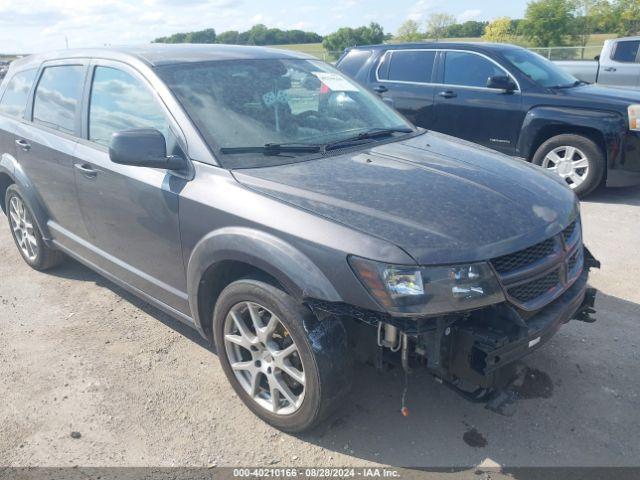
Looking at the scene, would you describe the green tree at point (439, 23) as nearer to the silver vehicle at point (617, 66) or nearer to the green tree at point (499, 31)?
the green tree at point (499, 31)

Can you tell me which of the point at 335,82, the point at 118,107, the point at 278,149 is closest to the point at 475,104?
the point at 335,82

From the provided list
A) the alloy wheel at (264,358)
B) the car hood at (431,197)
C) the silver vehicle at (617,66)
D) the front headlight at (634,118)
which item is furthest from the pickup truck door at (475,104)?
the silver vehicle at (617,66)

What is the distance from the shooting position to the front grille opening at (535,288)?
253cm

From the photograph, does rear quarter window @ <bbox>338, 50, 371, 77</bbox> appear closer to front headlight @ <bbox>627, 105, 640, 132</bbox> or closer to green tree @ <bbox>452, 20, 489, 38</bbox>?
front headlight @ <bbox>627, 105, 640, 132</bbox>

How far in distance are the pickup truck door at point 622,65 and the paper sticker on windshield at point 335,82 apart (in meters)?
9.64

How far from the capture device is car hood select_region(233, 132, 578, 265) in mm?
2436

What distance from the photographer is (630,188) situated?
739 cm

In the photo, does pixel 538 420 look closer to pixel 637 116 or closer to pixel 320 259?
pixel 320 259

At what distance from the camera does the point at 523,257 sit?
2.57 m

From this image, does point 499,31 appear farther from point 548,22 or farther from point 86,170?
point 86,170

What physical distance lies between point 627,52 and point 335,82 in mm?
10117

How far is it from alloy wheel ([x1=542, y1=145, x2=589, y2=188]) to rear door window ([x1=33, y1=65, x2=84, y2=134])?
17.4 ft

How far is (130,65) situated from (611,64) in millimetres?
11232

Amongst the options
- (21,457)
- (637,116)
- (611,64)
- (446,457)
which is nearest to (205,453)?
(21,457)
